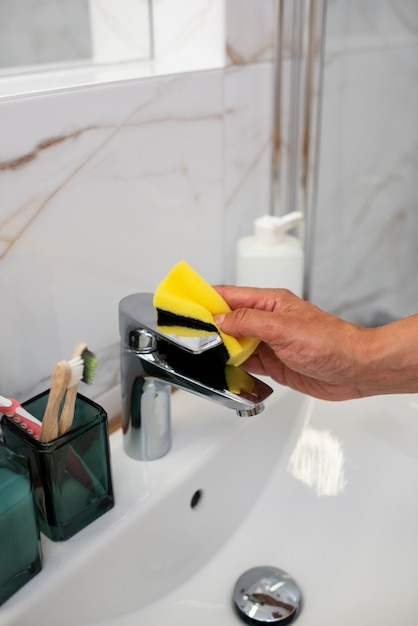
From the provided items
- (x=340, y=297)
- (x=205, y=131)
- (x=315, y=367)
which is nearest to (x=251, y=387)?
(x=315, y=367)

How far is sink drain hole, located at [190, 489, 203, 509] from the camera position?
67 cm

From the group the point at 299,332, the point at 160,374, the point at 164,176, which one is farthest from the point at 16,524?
the point at 164,176

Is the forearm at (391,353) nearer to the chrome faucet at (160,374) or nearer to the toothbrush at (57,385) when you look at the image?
the chrome faucet at (160,374)

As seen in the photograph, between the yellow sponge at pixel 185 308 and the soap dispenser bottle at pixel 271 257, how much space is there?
20 centimetres

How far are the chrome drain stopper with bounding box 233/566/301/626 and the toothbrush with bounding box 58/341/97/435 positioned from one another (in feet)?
0.80

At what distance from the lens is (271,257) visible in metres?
0.79

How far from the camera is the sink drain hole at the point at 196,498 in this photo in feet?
2.18

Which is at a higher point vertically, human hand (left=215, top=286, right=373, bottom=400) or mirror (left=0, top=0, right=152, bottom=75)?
mirror (left=0, top=0, right=152, bottom=75)

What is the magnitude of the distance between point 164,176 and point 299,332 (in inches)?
9.3

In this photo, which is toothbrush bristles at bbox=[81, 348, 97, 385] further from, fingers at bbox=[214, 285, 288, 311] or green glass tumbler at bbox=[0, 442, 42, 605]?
fingers at bbox=[214, 285, 288, 311]

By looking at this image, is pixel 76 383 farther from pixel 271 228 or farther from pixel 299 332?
pixel 271 228

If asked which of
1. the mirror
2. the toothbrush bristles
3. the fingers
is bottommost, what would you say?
the fingers

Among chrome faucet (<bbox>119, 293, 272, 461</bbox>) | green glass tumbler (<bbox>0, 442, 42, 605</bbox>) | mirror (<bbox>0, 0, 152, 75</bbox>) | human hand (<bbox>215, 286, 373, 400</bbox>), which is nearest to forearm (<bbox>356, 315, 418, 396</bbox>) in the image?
human hand (<bbox>215, 286, 373, 400</bbox>)

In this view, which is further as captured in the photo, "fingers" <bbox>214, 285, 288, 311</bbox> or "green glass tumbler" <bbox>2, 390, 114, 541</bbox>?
"fingers" <bbox>214, 285, 288, 311</bbox>
